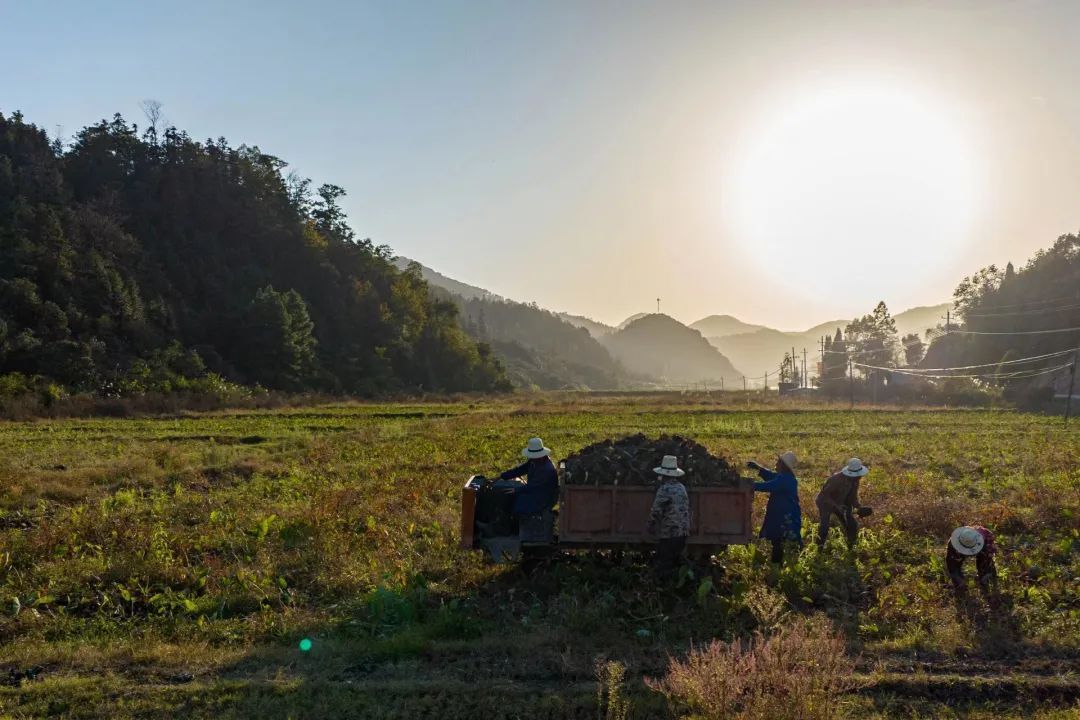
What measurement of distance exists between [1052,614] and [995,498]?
779cm

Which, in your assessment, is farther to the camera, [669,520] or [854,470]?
[854,470]

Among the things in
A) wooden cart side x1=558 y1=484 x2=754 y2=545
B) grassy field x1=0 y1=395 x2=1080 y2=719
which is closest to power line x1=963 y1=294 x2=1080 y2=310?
grassy field x1=0 y1=395 x2=1080 y2=719

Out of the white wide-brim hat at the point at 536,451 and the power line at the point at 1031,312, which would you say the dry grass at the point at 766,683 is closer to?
the white wide-brim hat at the point at 536,451

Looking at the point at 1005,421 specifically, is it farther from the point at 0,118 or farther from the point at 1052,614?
the point at 0,118

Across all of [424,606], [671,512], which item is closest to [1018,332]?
[671,512]

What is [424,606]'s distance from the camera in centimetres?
897

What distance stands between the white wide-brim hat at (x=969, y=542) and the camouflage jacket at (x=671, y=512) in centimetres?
369

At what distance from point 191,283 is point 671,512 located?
7862cm

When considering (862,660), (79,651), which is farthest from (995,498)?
(79,651)

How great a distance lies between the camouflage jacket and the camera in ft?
30.5

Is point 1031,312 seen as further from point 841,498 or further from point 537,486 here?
point 537,486

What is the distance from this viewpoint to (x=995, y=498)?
1531 cm

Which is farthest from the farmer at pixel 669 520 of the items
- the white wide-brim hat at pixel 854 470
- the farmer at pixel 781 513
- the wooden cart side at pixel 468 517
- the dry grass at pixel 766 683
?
the white wide-brim hat at pixel 854 470

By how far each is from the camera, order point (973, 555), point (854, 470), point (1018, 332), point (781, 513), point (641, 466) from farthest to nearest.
Result: point (1018, 332) → point (854, 470) → point (781, 513) → point (641, 466) → point (973, 555)
